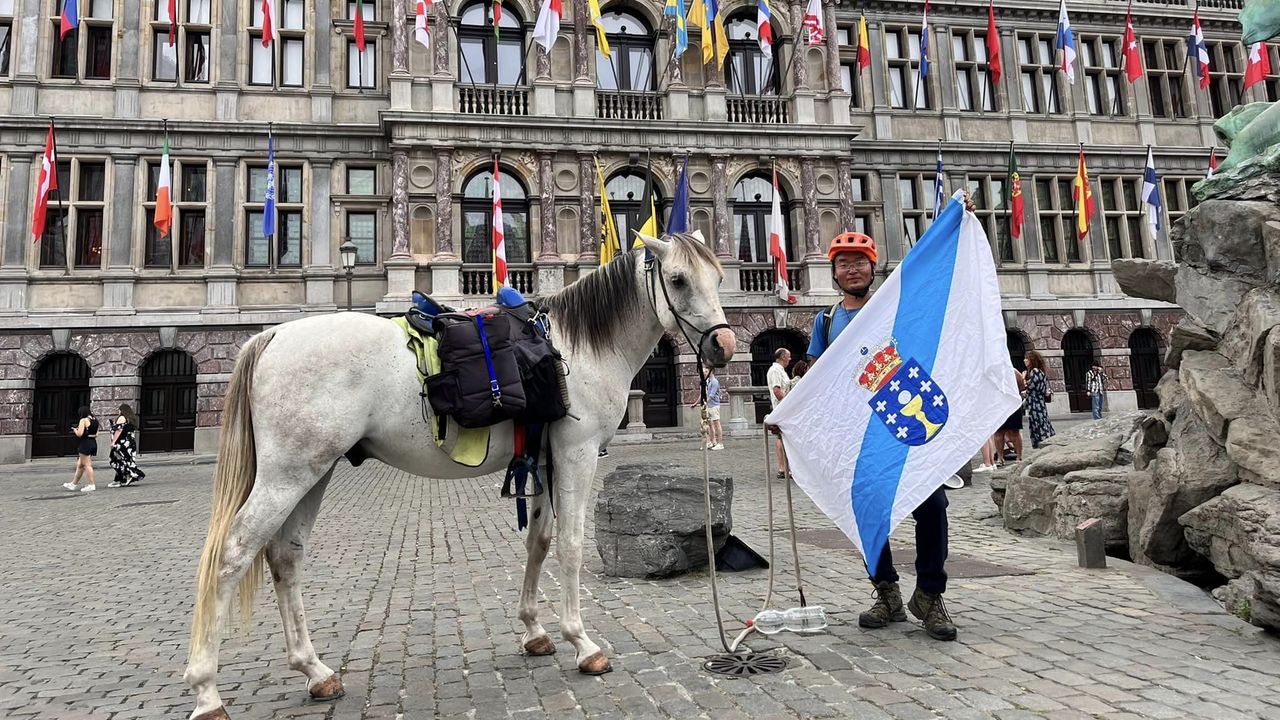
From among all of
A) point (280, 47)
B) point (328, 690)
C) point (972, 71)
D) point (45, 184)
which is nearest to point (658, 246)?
point (328, 690)

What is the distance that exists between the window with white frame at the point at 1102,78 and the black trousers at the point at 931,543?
2879cm

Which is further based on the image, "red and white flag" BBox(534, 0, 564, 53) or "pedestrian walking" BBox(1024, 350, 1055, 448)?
"red and white flag" BBox(534, 0, 564, 53)

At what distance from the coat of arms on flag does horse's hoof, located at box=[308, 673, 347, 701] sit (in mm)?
3125

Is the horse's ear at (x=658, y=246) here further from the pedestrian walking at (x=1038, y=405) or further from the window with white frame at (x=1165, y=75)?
the window with white frame at (x=1165, y=75)

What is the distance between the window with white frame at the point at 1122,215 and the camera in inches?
1027

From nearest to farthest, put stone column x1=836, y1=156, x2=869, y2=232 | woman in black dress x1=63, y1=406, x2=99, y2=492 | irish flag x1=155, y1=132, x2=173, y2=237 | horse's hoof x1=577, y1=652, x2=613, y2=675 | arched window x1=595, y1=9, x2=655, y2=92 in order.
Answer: horse's hoof x1=577, y1=652, x2=613, y2=675, woman in black dress x1=63, y1=406, x2=99, y2=492, irish flag x1=155, y1=132, x2=173, y2=237, stone column x1=836, y1=156, x2=869, y2=232, arched window x1=595, y1=9, x2=655, y2=92

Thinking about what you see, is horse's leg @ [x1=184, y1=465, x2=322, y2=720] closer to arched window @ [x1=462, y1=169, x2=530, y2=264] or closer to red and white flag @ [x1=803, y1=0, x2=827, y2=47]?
arched window @ [x1=462, y1=169, x2=530, y2=264]

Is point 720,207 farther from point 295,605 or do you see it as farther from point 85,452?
point 295,605

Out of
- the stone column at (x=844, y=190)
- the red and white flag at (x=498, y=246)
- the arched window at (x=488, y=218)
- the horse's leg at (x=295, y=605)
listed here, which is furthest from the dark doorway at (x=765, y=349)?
the horse's leg at (x=295, y=605)

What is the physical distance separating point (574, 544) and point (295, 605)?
4.42 feet

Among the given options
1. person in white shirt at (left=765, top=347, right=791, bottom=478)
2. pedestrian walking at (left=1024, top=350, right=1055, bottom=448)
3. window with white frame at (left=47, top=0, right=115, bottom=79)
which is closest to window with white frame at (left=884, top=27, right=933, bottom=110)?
pedestrian walking at (left=1024, top=350, right=1055, bottom=448)

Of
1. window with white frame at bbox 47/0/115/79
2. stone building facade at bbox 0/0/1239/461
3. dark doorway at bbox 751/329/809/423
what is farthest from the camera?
dark doorway at bbox 751/329/809/423

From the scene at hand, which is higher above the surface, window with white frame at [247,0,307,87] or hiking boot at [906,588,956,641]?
window with white frame at [247,0,307,87]

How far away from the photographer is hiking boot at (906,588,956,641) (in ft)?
12.7
